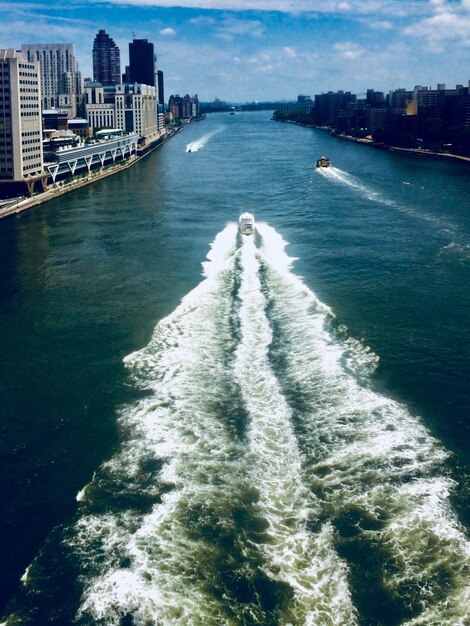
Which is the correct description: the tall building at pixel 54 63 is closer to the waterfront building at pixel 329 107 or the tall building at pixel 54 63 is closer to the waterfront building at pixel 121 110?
the waterfront building at pixel 121 110

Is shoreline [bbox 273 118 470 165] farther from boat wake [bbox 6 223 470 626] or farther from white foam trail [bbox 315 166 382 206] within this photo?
boat wake [bbox 6 223 470 626]

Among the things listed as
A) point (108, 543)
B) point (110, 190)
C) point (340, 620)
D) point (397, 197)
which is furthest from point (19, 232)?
point (340, 620)

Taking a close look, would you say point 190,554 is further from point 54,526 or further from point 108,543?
point 54,526

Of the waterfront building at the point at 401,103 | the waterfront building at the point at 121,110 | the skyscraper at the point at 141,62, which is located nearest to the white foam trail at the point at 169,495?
the waterfront building at the point at 121,110

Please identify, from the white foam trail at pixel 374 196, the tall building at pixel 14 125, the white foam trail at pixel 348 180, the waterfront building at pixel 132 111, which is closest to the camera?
the white foam trail at pixel 374 196

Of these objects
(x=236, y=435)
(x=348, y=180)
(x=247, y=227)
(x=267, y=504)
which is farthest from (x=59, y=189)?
(x=267, y=504)

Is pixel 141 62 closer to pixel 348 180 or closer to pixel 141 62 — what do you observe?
pixel 141 62
